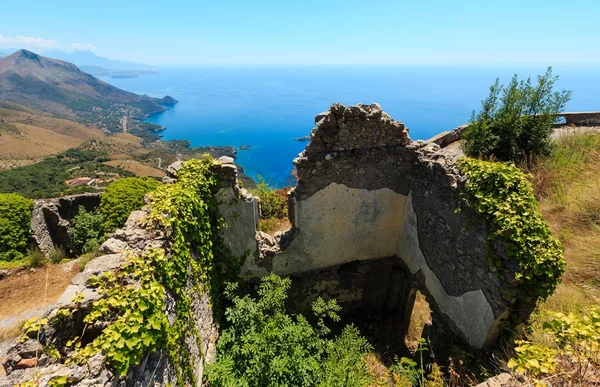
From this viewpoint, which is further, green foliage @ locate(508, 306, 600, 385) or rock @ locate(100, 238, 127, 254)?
rock @ locate(100, 238, 127, 254)

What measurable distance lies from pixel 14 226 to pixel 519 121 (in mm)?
22276

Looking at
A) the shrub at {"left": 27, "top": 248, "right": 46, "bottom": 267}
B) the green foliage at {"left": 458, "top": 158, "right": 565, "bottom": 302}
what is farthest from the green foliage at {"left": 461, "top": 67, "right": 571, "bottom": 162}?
the shrub at {"left": 27, "top": 248, "right": 46, "bottom": 267}

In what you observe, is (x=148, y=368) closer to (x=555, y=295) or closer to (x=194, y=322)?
(x=194, y=322)

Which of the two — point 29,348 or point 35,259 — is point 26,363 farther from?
point 35,259

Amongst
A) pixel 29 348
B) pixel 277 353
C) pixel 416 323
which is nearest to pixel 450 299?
pixel 416 323

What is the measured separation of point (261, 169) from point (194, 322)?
83.2 meters

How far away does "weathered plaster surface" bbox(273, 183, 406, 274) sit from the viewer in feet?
27.4

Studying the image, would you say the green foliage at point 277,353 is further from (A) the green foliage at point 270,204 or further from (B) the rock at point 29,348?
(A) the green foliage at point 270,204

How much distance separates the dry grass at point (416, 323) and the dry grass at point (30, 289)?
1206 centimetres

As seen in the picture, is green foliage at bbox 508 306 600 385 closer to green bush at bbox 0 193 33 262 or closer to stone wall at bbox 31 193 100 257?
stone wall at bbox 31 193 100 257

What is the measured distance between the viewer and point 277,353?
629cm

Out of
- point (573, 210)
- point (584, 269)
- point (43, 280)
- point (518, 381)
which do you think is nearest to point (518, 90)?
point (573, 210)

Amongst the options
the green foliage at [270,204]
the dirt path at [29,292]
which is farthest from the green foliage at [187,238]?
the dirt path at [29,292]

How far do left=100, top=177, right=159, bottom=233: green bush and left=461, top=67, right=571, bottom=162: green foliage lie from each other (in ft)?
48.7
